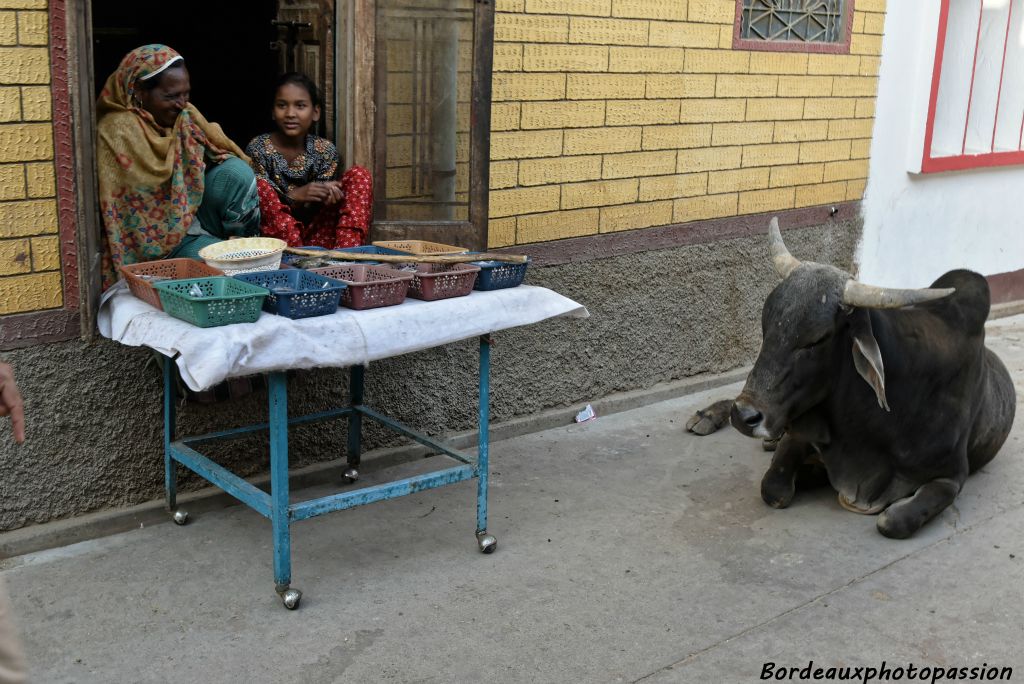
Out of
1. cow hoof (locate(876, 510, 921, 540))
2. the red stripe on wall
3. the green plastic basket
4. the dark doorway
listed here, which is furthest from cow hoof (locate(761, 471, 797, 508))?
the dark doorway

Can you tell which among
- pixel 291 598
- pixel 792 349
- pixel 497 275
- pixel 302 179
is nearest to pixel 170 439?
pixel 291 598

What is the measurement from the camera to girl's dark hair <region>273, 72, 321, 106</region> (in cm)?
491

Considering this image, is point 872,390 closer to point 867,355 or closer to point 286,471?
point 867,355

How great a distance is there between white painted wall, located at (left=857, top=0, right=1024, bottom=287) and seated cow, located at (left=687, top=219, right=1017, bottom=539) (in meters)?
2.83

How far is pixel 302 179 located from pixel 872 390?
2646mm

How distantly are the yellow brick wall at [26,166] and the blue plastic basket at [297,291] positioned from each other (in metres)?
0.74

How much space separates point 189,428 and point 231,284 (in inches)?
39.3

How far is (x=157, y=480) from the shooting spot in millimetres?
4660

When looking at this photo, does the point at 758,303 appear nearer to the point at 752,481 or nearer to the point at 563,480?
the point at 752,481

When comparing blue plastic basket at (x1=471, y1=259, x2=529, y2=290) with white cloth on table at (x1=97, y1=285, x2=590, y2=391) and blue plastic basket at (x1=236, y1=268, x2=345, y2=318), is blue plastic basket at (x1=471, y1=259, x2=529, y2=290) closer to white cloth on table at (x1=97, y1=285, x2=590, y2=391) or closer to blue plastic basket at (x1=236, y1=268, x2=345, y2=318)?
white cloth on table at (x1=97, y1=285, x2=590, y2=391)

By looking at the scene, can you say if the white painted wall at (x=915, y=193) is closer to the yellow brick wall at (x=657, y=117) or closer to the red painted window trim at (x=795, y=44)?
the yellow brick wall at (x=657, y=117)

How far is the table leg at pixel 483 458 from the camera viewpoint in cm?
443

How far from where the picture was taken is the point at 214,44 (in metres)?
7.46

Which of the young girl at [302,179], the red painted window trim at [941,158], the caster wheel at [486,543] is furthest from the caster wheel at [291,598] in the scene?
the red painted window trim at [941,158]
